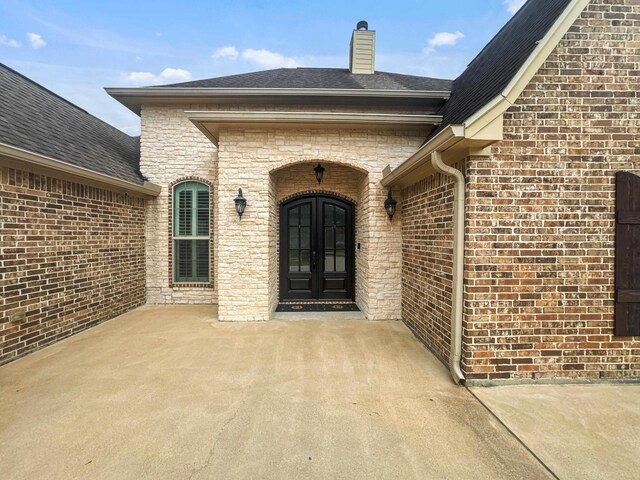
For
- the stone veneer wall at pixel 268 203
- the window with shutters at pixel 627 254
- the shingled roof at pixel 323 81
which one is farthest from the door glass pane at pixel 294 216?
the window with shutters at pixel 627 254

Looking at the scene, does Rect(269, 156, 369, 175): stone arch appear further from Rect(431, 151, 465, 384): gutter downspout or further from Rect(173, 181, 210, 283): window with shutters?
Rect(173, 181, 210, 283): window with shutters

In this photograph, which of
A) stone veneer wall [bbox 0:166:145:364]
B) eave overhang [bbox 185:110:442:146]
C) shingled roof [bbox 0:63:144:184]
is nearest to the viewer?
stone veneer wall [bbox 0:166:145:364]

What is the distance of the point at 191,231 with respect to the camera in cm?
635

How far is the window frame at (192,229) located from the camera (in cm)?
633

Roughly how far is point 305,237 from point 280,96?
299 cm

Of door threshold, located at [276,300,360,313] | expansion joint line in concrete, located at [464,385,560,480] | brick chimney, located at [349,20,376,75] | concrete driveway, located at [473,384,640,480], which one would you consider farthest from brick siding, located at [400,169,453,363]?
brick chimney, located at [349,20,376,75]

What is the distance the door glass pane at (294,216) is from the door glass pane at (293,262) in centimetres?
65

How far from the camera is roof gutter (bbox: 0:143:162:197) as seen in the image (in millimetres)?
3304

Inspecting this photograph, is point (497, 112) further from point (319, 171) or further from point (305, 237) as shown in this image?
point (305, 237)

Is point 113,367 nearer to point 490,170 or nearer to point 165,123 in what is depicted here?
point 490,170

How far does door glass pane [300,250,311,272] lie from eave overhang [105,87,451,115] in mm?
3231

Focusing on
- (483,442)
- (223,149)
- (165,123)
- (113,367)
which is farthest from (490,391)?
(165,123)

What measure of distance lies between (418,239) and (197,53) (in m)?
17.0

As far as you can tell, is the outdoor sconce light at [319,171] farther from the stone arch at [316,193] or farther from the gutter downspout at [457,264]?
the gutter downspout at [457,264]
